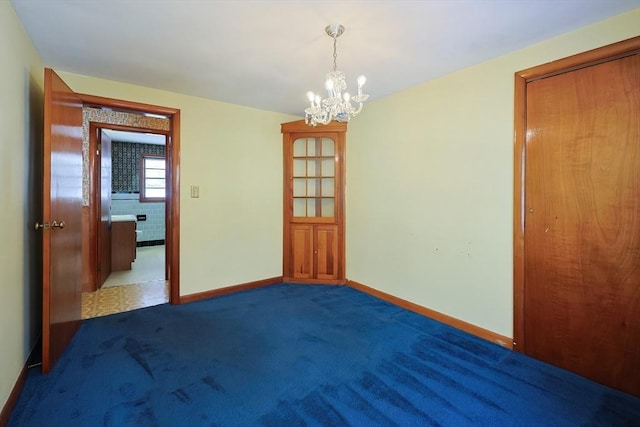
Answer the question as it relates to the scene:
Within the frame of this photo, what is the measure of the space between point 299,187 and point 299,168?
0.87 feet

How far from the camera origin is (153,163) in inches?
280

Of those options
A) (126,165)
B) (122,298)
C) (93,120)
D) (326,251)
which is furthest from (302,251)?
(126,165)

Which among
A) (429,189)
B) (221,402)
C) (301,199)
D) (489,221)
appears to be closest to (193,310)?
(221,402)

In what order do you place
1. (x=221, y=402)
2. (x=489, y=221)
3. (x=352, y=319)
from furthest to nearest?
(x=352, y=319) < (x=489, y=221) < (x=221, y=402)

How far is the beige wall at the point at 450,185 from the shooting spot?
2.34 meters

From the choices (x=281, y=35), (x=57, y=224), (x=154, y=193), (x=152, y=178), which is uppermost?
(x=281, y=35)

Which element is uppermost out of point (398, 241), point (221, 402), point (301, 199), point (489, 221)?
point (301, 199)

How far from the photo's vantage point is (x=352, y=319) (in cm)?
285

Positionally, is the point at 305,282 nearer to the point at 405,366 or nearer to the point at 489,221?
the point at 405,366

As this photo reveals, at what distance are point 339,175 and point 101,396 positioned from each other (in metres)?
3.12

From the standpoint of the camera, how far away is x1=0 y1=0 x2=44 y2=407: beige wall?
1593mm

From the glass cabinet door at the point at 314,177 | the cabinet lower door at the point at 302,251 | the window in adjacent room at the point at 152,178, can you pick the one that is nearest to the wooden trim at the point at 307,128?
the glass cabinet door at the point at 314,177

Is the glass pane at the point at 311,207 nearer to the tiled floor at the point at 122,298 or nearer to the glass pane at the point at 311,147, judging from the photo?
the glass pane at the point at 311,147

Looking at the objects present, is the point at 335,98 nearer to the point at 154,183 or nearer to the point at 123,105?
the point at 123,105
